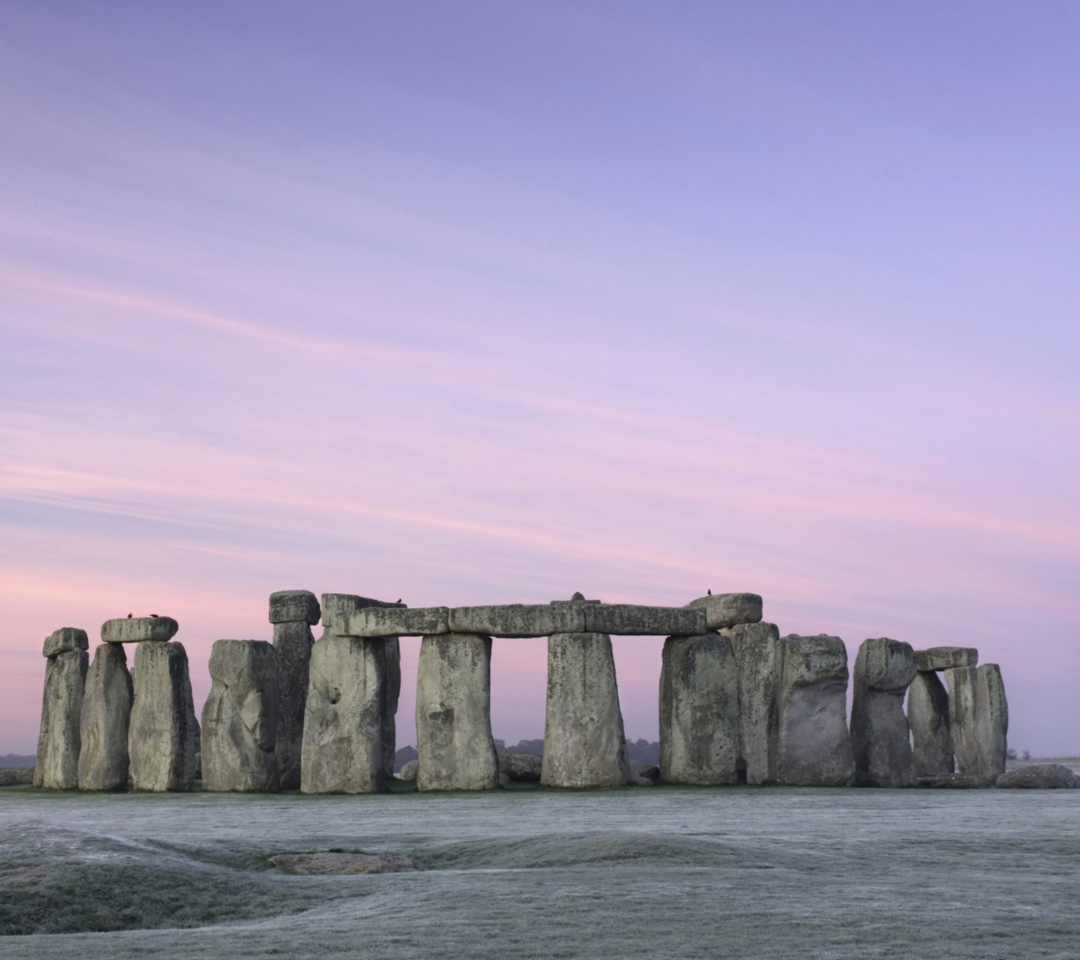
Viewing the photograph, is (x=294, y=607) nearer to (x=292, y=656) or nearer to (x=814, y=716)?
(x=292, y=656)

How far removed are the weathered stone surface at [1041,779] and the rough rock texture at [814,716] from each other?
3.07 m

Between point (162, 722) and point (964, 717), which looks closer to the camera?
point (162, 722)

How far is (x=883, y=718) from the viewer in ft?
78.4

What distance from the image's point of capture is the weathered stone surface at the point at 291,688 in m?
25.1

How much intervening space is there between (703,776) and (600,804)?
185 inches

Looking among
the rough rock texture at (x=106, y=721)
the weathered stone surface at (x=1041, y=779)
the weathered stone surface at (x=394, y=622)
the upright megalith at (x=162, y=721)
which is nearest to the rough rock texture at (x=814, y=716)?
the weathered stone surface at (x=1041, y=779)

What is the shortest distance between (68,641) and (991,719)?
1683 centimetres

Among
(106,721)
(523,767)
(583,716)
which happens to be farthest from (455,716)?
(106,721)

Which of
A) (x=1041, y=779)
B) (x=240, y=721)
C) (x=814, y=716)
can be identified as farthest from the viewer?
(x=1041, y=779)

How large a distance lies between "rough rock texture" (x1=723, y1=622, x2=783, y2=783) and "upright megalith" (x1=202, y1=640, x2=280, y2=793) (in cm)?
759

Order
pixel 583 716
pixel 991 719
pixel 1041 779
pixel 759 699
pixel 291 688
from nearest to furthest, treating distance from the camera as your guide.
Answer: pixel 583 716 < pixel 759 699 < pixel 1041 779 < pixel 291 688 < pixel 991 719

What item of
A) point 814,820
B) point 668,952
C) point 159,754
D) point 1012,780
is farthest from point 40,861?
point 1012,780

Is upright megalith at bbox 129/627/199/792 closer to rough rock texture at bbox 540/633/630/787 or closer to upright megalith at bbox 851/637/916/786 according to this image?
rough rock texture at bbox 540/633/630/787

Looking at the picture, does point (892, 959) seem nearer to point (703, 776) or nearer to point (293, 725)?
point (703, 776)
